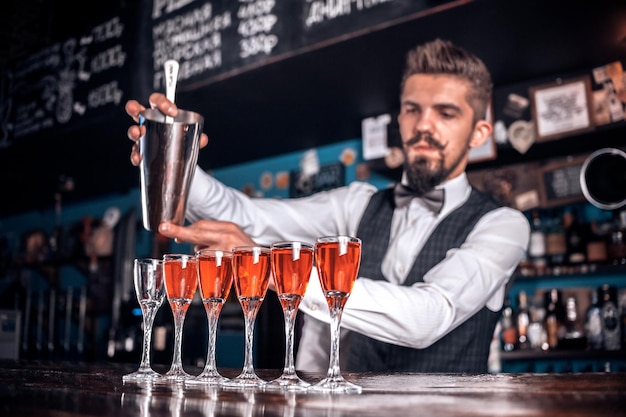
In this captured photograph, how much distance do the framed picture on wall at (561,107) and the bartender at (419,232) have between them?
987mm

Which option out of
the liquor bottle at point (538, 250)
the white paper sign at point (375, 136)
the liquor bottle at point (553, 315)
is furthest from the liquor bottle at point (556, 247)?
the white paper sign at point (375, 136)

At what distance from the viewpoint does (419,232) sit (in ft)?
6.21

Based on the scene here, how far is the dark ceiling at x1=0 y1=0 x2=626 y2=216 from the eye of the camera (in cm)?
234

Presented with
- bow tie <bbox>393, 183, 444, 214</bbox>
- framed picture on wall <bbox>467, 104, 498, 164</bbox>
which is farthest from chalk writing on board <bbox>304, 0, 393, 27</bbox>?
framed picture on wall <bbox>467, 104, 498, 164</bbox>

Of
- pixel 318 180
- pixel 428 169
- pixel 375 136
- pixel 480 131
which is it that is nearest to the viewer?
pixel 428 169

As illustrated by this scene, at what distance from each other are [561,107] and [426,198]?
1357 mm

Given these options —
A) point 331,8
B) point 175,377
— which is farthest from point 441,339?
point 331,8

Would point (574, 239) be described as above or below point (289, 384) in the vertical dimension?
above

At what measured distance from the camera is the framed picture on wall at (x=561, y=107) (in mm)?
2883

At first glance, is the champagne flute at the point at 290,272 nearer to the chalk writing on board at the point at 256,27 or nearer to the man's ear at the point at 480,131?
the man's ear at the point at 480,131

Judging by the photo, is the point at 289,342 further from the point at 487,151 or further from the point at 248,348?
the point at 487,151

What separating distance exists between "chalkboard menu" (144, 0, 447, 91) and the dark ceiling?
0.05 meters

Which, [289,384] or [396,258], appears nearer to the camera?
[289,384]

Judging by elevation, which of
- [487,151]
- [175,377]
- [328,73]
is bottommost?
[175,377]
